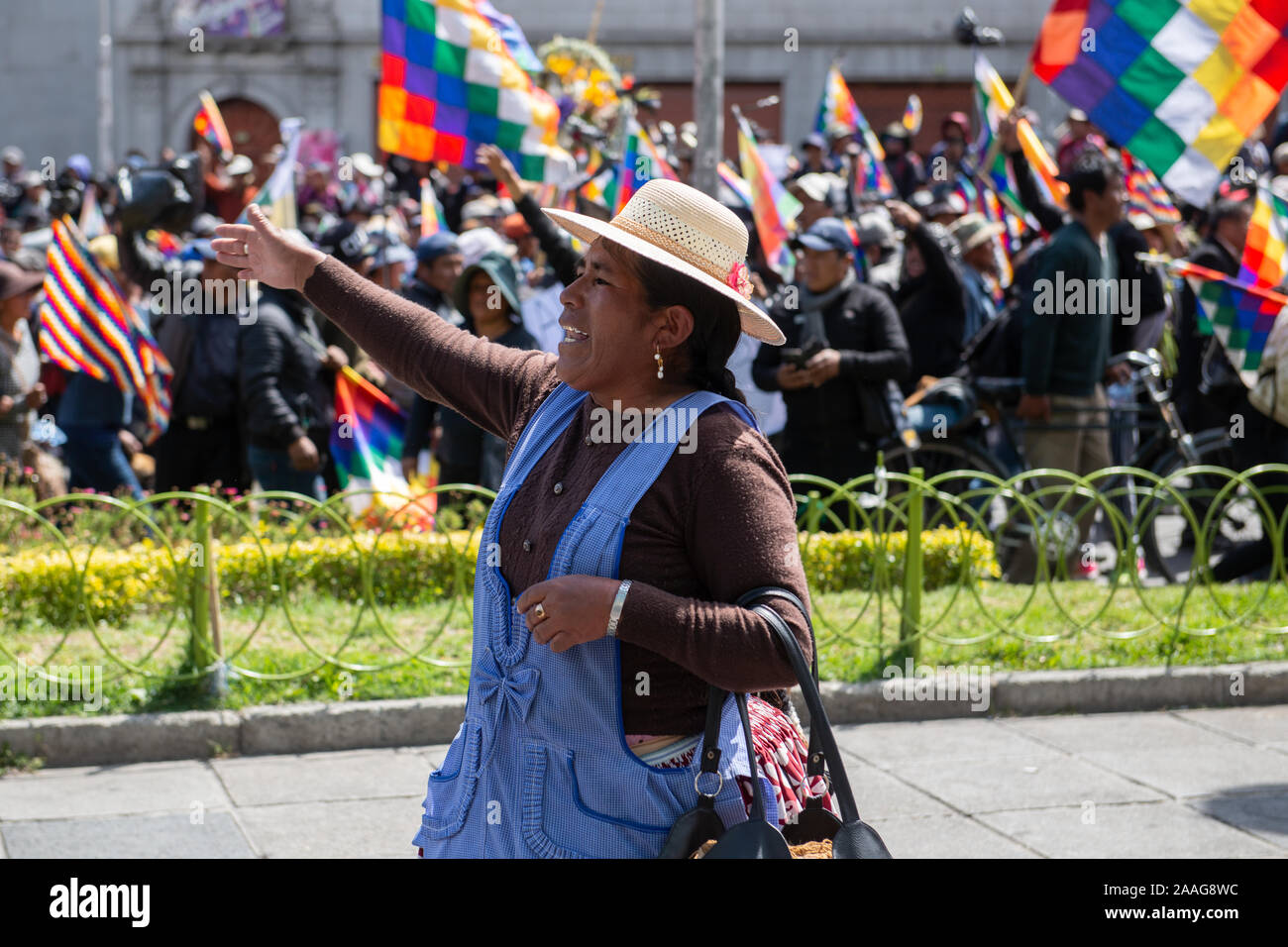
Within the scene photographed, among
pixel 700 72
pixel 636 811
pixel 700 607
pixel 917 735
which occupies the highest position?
pixel 700 72

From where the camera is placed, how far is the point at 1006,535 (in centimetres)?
885

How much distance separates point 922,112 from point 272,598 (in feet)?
77.5

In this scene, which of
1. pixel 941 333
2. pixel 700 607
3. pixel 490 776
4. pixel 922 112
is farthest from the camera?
pixel 922 112

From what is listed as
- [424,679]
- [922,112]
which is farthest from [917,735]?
[922,112]

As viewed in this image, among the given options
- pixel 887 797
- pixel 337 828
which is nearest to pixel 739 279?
pixel 337 828

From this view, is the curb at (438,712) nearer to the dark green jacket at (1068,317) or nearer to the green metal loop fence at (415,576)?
the green metal loop fence at (415,576)

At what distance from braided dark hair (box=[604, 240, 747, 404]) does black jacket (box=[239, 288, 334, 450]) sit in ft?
19.3

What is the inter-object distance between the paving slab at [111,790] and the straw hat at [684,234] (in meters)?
3.58

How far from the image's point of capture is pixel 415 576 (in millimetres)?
7805

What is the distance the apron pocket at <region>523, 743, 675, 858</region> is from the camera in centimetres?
256

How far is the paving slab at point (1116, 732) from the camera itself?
6.53m

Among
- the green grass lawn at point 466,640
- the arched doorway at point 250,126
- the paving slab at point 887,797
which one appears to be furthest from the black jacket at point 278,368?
the arched doorway at point 250,126
